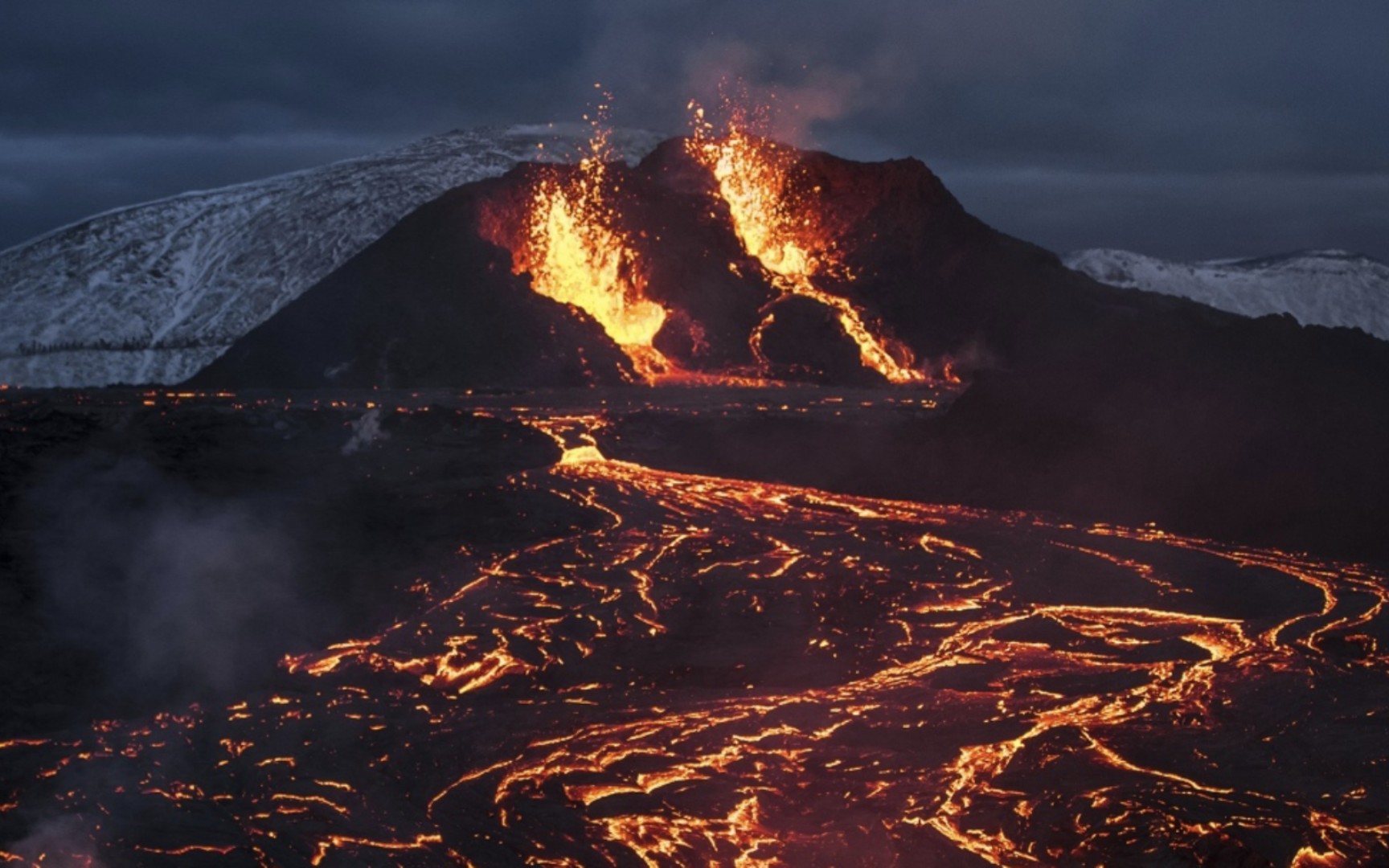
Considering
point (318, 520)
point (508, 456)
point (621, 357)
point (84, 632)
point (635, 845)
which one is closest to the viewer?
point (635, 845)

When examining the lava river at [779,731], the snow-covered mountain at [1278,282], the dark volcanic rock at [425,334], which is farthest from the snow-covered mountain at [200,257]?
the lava river at [779,731]

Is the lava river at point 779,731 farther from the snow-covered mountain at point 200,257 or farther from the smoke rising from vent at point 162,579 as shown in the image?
the snow-covered mountain at point 200,257

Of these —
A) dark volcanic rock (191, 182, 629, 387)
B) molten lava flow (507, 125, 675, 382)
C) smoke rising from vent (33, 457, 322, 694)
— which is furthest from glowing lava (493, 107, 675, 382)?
smoke rising from vent (33, 457, 322, 694)

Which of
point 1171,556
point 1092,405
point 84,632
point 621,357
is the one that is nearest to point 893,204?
point 621,357

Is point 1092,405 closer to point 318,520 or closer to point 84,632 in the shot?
point 318,520

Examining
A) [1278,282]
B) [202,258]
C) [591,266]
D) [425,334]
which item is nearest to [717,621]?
[425,334]

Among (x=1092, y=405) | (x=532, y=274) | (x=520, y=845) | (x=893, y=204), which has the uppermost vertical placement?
(x=893, y=204)
